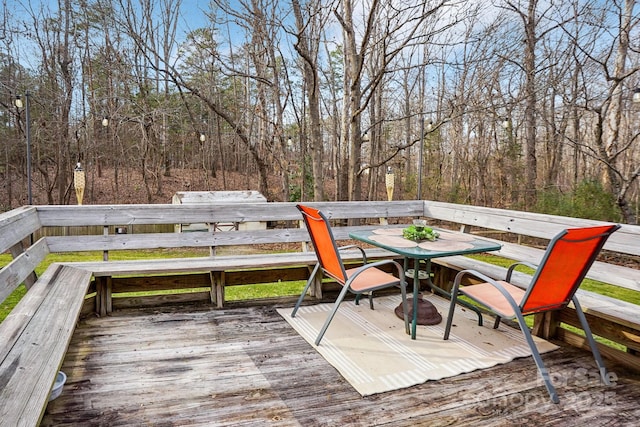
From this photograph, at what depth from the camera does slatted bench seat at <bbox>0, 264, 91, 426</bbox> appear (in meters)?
1.35

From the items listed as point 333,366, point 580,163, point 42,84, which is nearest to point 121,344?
point 333,366

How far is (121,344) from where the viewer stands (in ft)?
9.00

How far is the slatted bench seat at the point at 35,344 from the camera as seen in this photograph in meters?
1.35

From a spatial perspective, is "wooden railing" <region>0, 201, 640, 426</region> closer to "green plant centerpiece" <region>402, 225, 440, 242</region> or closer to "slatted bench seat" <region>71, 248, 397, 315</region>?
"slatted bench seat" <region>71, 248, 397, 315</region>

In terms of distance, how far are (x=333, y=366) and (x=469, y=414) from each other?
798 mm

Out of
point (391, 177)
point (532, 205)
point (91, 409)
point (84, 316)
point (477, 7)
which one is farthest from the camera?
point (532, 205)

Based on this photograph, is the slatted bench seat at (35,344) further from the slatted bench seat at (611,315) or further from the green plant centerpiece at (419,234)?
the slatted bench seat at (611,315)

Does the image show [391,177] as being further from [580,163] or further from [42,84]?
[580,163]

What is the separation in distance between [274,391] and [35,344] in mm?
1131

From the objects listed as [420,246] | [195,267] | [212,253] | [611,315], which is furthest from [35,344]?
[611,315]

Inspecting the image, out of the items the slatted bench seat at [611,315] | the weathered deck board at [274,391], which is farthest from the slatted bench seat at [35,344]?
the slatted bench seat at [611,315]

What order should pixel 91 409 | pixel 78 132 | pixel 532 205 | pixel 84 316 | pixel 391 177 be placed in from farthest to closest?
pixel 78 132 < pixel 532 205 < pixel 391 177 < pixel 84 316 < pixel 91 409

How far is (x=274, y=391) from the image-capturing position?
2152mm

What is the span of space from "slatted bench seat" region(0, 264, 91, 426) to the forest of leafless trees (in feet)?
16.1
